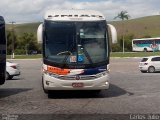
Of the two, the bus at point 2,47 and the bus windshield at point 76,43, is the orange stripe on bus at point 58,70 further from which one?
the bus at point 2,47

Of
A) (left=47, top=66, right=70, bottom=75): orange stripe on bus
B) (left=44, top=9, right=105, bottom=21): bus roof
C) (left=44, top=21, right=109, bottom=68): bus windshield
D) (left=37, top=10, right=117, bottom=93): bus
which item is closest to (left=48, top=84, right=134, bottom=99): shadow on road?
(left=37, top=10, right=117, bottom=93): bus

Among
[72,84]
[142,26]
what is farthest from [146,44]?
[72,84]

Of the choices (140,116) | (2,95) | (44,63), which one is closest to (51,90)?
(44,63)

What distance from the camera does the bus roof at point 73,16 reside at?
1645cm

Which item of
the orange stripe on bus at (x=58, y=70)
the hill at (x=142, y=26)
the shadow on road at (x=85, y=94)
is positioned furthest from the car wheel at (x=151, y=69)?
the hill at (x=142, y=26)

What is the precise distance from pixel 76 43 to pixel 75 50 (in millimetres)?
274

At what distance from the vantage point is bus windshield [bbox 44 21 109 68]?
1603cm

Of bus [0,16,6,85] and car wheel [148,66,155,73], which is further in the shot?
car wheel [148,66,155,73]

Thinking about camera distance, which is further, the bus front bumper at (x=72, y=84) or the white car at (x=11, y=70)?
the white car at (x=11, y=70)

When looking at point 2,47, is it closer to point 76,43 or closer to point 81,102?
point 76,43

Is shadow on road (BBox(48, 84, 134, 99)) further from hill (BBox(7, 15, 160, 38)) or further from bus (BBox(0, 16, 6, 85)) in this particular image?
hill (BBox(7, 15, 160, 38))

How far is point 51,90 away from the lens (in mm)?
16484

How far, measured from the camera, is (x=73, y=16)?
54.4ft

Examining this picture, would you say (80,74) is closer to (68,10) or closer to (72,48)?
(72,48)
